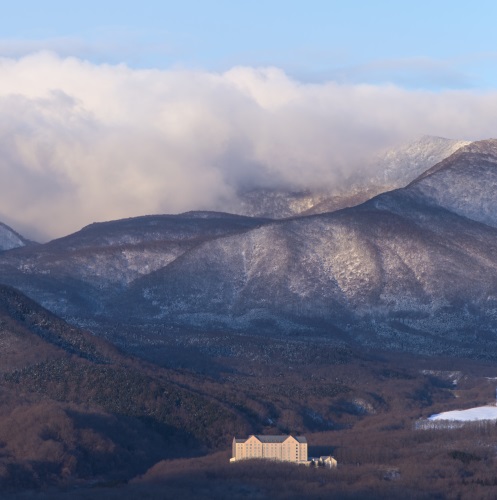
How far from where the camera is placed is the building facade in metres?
101

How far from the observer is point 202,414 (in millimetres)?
119188

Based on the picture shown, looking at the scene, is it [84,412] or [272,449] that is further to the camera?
[84,412]

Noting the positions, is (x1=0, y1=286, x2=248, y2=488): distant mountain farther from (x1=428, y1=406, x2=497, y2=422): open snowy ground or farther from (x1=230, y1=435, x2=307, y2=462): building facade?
(x1=428, y1=406, x2=497, y2=422): open snowy ground

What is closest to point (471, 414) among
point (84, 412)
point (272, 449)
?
point (272, 449)

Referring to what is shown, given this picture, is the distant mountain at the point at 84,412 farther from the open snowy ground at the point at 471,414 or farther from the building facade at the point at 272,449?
the open snowy ground at the point at 471,414

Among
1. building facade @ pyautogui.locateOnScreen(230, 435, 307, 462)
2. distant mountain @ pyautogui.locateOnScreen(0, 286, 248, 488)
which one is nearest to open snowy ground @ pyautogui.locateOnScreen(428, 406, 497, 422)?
distant mountain @ pyautogui.locateOnScreen(0, 286, 248, 488)

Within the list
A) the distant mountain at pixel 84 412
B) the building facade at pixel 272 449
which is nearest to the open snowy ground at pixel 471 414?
the distant mountain at pixel 84 412

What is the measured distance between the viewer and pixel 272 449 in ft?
332

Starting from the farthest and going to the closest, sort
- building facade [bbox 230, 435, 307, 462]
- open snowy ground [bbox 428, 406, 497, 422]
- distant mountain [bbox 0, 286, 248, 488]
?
open snowy ground [bbox 428, 406, 497, 422], building facade [bbox 230, 435, 307, 462], distant mountain [bbox 0, 286, 248, 488]

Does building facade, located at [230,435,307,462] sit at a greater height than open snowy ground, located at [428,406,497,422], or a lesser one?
lesser

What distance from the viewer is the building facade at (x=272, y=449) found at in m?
101

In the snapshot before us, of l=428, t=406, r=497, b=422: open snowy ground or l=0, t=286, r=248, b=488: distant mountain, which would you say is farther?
l=428, t=406, r=497, b=422: open snowy ground

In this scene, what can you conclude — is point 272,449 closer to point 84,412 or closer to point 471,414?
point 84,412

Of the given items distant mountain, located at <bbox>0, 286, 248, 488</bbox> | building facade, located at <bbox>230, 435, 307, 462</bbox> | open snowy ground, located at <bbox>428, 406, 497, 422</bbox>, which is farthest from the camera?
open snowy ground, located at <bbox>428, 406, 497, 422</bbox>
